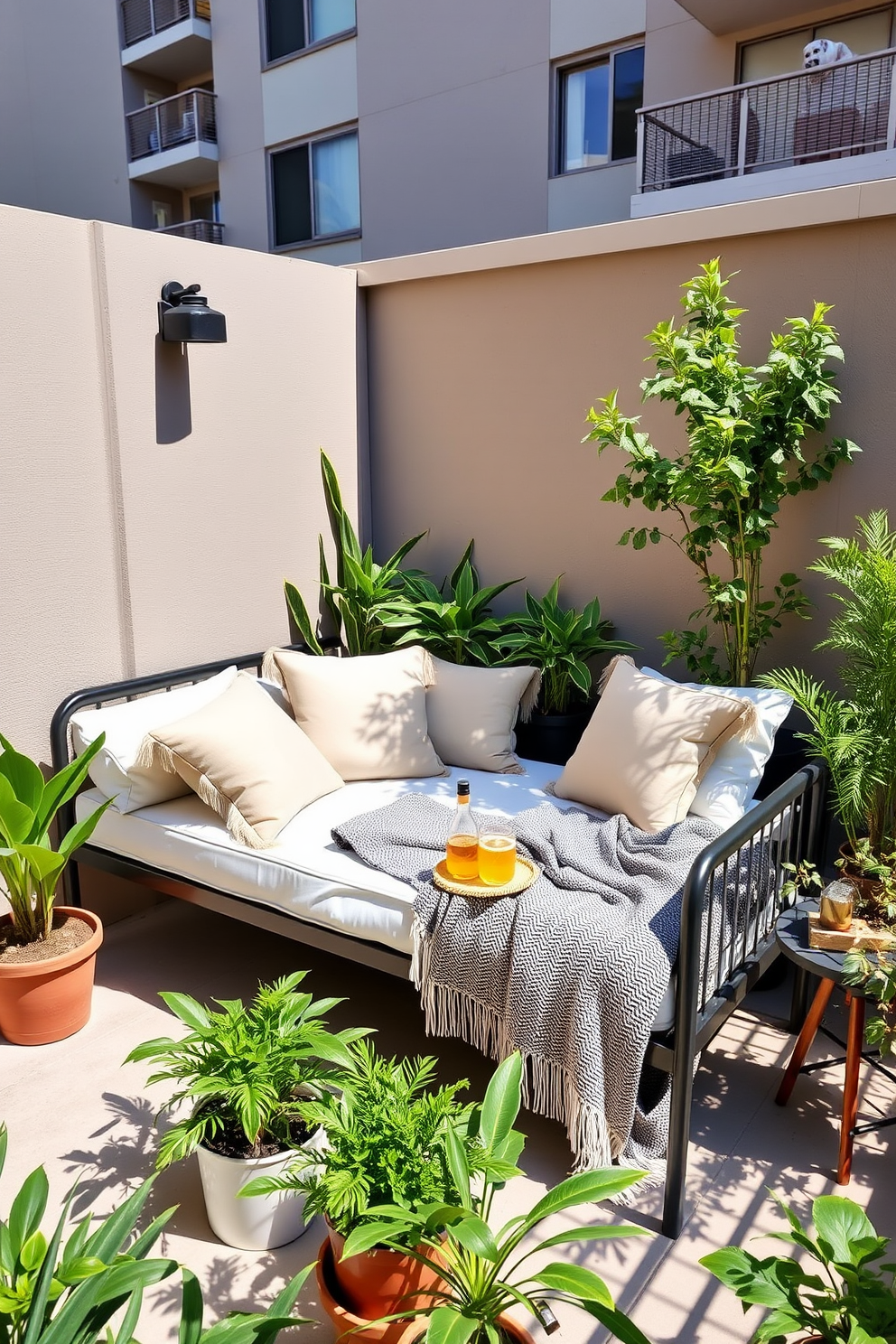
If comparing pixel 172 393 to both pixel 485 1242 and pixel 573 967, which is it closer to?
pixel 573 967

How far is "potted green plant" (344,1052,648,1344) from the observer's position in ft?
5.12

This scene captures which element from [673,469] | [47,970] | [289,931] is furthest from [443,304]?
[47,970]

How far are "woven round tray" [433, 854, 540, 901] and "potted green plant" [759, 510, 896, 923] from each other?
832 mm

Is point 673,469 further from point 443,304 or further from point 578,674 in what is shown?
point 443,304

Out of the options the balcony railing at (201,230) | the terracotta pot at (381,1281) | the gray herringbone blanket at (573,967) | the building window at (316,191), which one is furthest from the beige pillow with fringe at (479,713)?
the balcony railing at (201,230)

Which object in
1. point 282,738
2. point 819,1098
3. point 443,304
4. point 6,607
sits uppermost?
point 443,304

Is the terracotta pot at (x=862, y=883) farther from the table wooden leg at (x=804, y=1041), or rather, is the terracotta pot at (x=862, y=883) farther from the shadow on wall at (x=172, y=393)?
the shadow on wall at (x=172, y=393)

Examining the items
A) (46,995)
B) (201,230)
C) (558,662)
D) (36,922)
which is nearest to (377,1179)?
(46,995)

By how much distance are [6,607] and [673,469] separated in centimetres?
226

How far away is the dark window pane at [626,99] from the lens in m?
7.77

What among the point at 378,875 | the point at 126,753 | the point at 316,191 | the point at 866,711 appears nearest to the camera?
the point at 866,711

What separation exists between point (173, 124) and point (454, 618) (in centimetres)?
989

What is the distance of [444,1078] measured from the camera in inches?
111

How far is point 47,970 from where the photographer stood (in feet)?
9.62
